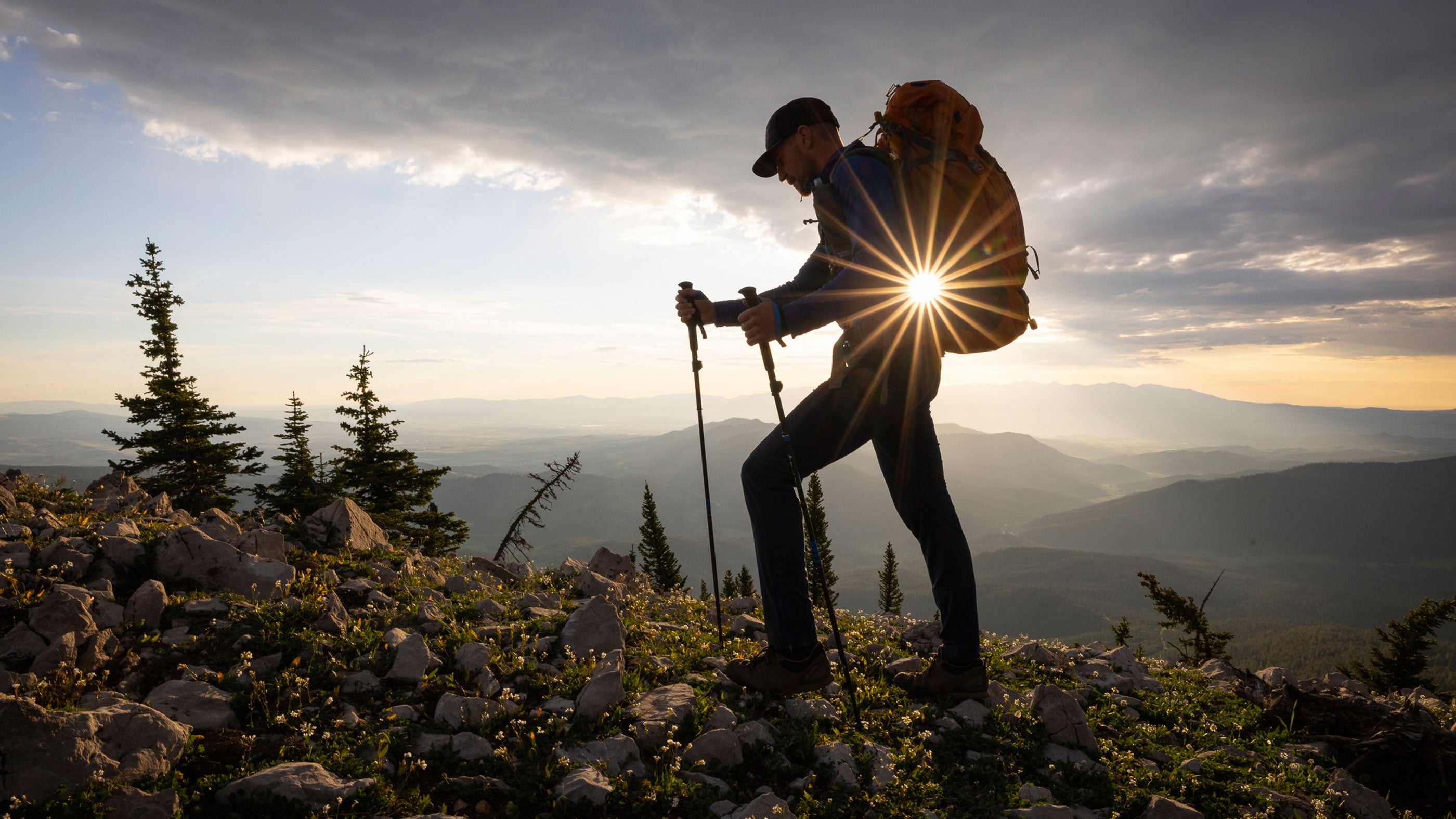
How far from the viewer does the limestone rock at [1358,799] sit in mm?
4410

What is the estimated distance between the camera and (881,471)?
5051 millimetres

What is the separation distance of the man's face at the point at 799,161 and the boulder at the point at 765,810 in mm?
4507

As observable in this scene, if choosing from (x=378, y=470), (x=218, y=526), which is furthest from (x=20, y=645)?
(x=378, y=470)

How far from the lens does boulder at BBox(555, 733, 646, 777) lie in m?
4.20

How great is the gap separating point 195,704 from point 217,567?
2.85 m

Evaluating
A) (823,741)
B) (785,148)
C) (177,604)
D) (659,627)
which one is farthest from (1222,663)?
(177,604)

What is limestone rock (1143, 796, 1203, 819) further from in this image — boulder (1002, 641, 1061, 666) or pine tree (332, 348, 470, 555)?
pine tree (332, 348, 470, 555)

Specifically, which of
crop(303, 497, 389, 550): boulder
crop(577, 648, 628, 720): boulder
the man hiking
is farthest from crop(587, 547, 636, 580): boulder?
the man hiking

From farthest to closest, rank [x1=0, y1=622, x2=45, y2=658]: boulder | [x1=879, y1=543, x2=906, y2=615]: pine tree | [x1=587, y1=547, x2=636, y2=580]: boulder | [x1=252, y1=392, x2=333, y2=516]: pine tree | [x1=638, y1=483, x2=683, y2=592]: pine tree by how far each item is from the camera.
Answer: [x1=879, y1=543, x2=906, y2=615]: pine tree → [x1=638, y1=483, x2=683, y2=592]: pine tree → [x1=252, y1=392, x2=333, y2=516]: pine tree → [x1=587, y1=547, x2=636, y2=580]: boulder → [x1=0, y1=622, x2=45, y2=658]: boulder

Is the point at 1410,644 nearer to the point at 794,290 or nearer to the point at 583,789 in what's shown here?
the point at 794,290

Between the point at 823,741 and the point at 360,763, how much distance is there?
325cm

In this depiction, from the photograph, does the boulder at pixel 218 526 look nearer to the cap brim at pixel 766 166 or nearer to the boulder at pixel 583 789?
the boulder at pixel 583 789

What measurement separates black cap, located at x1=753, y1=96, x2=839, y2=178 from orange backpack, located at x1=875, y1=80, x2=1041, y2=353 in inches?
24.1

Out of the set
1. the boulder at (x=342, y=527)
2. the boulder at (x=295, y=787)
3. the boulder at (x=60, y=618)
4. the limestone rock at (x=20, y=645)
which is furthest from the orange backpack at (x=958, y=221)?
the boulder at (x=342, y=527)
